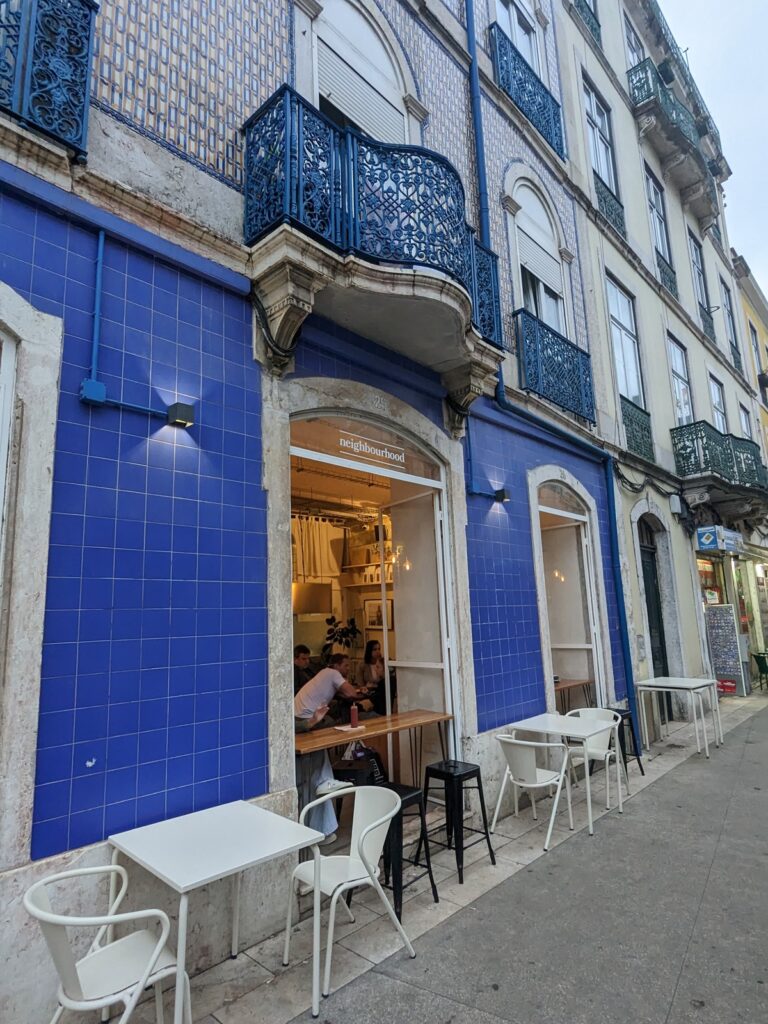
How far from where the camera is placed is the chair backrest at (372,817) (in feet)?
11.0

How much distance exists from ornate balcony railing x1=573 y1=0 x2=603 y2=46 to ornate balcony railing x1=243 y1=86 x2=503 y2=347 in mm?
8930

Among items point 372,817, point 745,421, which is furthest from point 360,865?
point 745,421

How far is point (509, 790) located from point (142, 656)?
4109mm

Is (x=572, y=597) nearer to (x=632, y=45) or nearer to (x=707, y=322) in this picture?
(x=707, y=322)

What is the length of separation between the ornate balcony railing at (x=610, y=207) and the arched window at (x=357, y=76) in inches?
216

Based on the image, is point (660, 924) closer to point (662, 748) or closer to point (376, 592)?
point (662, 748)

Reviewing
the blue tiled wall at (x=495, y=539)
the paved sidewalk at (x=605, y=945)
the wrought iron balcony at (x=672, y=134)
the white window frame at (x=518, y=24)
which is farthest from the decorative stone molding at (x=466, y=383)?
the wrought iron balcony at (x=672, y=134)

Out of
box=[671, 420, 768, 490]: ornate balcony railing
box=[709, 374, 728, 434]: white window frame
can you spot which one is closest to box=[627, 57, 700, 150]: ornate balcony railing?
box=[709, 374, 728, 434]: white window frame

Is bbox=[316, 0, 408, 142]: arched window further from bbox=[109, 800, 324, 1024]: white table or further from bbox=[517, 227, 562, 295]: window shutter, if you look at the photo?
bbox=[109, 800, 324, 1024]: white table

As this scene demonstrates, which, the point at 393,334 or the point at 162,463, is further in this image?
the point at 393,334

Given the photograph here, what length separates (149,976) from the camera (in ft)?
7.82

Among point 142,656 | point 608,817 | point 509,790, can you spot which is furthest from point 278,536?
point 608,817

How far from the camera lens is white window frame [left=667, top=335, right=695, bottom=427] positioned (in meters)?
12.1

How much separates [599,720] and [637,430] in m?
5.64
